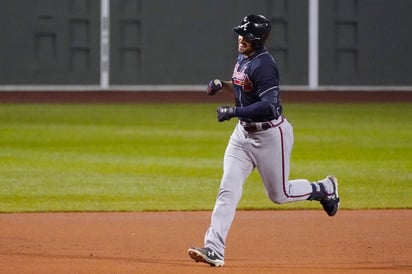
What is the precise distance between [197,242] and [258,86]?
6.31ft

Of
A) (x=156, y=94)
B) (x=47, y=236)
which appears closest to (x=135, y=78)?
(x=156, y=94)

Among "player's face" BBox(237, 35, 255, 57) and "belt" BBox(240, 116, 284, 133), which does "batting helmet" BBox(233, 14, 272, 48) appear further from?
"belt" BBox(240, 116, 284, 133)

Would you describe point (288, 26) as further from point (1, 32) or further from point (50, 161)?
point (50, 161)

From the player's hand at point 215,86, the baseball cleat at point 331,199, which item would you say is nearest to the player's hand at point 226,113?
the player's hand at point 215,86

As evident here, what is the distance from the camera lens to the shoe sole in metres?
7.59

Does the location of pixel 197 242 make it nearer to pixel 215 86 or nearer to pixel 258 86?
pixel 215 86

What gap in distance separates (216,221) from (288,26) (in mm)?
20228

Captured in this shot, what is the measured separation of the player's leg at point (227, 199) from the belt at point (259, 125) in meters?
0.08

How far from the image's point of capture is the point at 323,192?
8344mm

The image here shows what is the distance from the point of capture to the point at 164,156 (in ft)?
52.0

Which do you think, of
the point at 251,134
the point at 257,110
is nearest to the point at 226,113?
the point at 257,110

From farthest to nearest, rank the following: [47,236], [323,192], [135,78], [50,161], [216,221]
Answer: [135,78] → [50,161] → [47,236] → [323,192] → [216,221]

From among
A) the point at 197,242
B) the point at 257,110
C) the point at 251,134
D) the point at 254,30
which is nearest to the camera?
the point at 257,110

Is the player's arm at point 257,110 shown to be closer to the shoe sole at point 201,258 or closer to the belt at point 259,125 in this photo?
the belt at point 259,125
